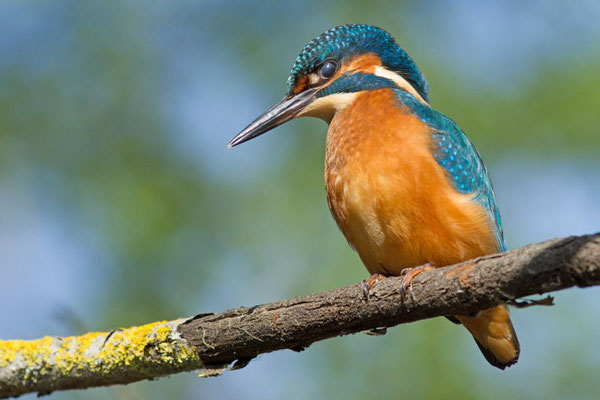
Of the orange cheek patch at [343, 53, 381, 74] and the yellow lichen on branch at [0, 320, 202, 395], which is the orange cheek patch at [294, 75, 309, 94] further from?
the yellow lichen on branch at [0, 320, 202, 395]

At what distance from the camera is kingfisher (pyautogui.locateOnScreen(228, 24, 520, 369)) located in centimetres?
382

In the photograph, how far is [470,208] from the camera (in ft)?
12.8

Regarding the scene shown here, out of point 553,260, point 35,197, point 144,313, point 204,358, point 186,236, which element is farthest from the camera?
point 35,197

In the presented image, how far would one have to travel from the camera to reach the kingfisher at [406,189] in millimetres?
3824

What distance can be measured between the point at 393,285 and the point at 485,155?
3.91m

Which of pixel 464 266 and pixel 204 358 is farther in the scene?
pixel 204 358

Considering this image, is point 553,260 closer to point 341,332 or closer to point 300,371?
point 341,332

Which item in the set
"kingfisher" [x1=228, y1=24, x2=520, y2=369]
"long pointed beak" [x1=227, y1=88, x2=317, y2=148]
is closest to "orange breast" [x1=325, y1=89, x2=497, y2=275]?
"kingfisher" [x1=228, y1=24, x2=520, y2=369]

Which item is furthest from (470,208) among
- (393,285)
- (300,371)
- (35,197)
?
(35,197)

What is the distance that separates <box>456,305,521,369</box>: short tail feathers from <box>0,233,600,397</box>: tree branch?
92 cm

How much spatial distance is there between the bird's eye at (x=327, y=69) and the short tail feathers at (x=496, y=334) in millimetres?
1690

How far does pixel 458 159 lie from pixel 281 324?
1432mm

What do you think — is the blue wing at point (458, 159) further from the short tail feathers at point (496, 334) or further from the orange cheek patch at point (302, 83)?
the orange cheek patch at point (302, 83)

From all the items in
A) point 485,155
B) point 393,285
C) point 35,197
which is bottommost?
point 393,285
